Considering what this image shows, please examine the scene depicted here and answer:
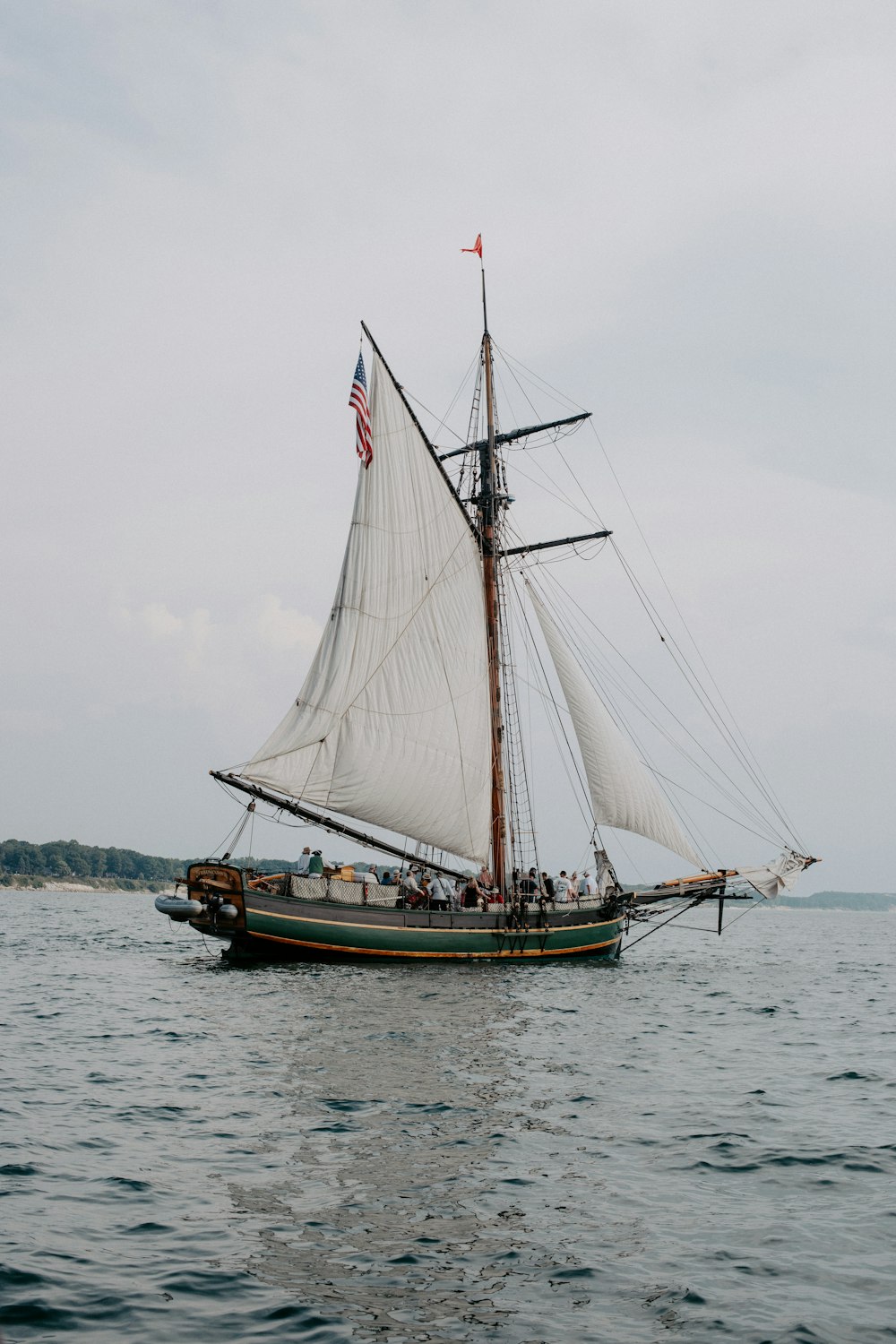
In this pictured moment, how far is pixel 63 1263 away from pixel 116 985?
64.5ft

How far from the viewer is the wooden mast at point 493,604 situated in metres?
35.7

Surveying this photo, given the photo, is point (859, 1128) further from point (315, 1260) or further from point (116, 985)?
point (116, 985)

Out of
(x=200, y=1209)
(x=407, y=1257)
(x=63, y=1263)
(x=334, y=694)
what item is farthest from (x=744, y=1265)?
(x=334, y=694)

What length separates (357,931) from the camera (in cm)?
2894

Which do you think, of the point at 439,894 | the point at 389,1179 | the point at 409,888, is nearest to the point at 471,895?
the point at 439,894

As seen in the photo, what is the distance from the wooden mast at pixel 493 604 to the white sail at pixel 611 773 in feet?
7.17

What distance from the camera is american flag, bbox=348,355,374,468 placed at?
1297 inches

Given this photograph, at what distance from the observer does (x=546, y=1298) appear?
23.2 ft

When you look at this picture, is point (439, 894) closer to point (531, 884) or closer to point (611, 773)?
point (531, 884)

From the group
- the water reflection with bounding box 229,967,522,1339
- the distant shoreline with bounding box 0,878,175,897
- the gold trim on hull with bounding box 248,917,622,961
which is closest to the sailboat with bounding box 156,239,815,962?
the gold trim on hull with bounding box 248,917,622,961

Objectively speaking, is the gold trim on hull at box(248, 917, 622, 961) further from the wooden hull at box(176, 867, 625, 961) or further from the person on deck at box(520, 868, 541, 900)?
the person on deck at box(520, 868, 541, 900)

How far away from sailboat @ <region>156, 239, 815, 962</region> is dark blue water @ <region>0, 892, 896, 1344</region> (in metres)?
8.15

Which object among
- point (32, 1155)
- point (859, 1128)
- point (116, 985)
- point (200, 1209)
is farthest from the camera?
point (116, 985)

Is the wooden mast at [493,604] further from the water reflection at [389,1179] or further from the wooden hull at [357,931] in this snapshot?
the water reflection at [389,1179]
